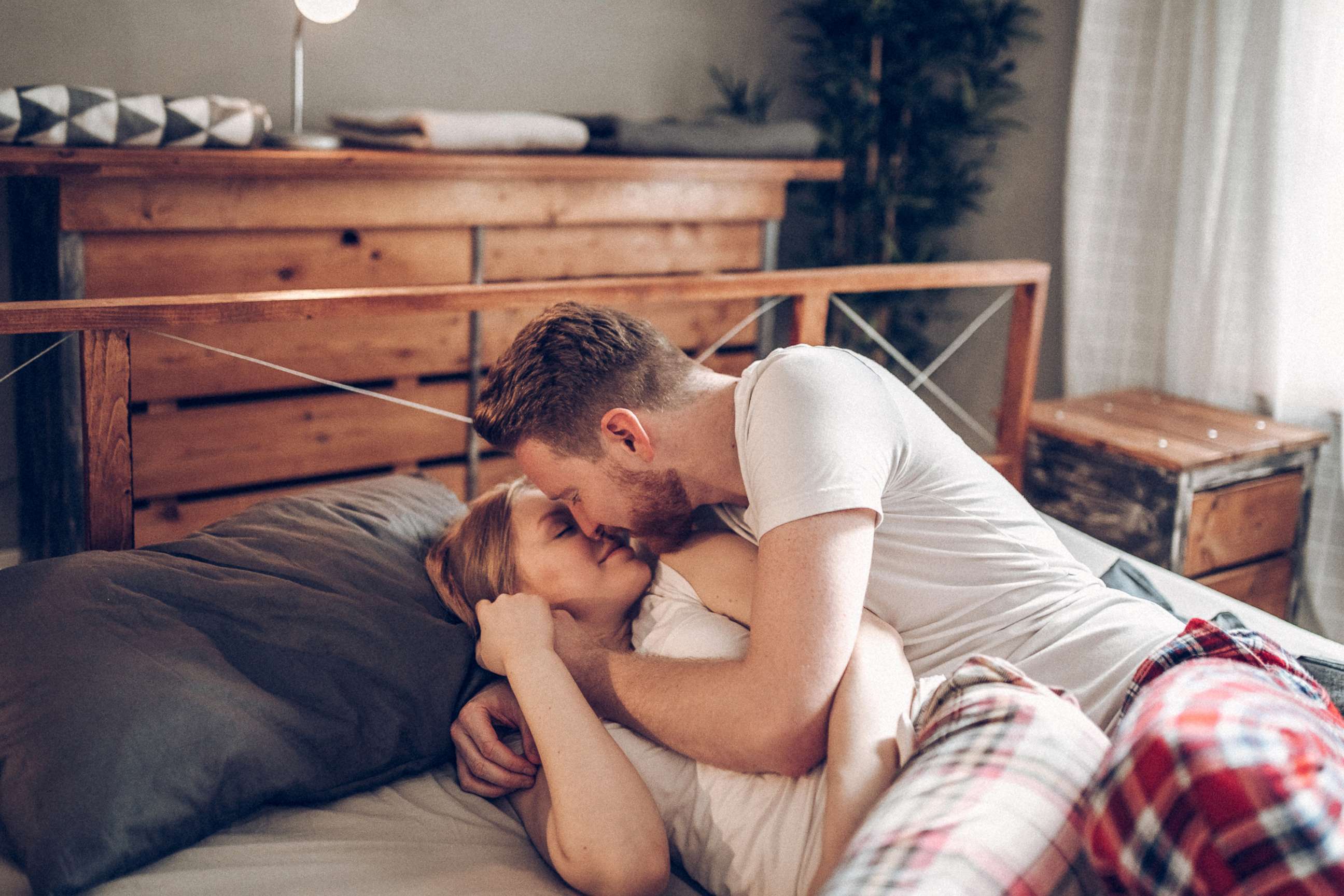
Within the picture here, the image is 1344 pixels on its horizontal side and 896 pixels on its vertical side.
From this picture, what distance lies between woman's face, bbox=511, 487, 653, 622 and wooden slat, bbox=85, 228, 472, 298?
1.01m

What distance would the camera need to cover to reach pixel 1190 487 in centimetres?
214

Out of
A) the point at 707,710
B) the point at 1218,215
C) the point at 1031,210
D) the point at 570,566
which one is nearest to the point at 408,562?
the point at 570,566

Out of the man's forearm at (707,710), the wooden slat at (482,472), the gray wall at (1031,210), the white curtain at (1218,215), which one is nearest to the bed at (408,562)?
the man's forearm at (707,710)

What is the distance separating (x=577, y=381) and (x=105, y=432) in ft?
2.14

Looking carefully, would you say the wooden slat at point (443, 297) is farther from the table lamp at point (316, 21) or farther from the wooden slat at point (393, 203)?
the table lamp at point (316, 21)

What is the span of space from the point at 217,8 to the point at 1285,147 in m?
2.40

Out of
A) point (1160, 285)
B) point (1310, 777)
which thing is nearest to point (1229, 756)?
point (1310, 777)

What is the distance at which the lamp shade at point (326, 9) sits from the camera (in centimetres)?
221

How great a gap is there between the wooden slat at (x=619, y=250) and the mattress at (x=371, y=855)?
1.49 metres

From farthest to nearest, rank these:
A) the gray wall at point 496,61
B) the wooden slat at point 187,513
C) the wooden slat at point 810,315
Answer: the gray wall at point 496,61 → the wooden slat at point 187,513 → the wooden slat at point 810,315

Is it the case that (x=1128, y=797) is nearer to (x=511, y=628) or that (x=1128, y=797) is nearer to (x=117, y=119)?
(x=511, y=628)

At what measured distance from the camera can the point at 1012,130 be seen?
316 cm

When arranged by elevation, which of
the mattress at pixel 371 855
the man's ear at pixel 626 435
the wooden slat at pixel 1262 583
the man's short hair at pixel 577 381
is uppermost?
the man's short hair at pixel 577 381

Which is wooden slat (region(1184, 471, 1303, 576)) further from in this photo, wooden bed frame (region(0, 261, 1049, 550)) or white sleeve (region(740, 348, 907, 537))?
white sleeve (region(740, 348, 907, 537))
